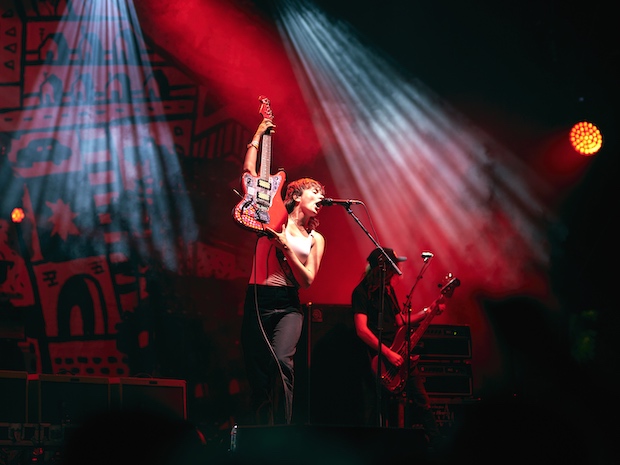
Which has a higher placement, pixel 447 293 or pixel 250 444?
pixel 250 444

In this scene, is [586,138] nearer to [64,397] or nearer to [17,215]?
[64,397]

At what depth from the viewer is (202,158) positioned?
294 inches

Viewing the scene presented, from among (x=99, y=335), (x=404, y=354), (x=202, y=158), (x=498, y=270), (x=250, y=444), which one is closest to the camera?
(x=250, y=444)

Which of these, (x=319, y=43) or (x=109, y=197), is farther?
(x=319, y=43)

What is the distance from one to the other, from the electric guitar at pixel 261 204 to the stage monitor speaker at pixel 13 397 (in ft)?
6.92

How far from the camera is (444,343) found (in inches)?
251

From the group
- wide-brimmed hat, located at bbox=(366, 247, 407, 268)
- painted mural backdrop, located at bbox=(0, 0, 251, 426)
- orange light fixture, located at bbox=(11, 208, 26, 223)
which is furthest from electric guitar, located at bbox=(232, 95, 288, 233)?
orange light fixture, located at bbox=(11, 208, 26, 223)

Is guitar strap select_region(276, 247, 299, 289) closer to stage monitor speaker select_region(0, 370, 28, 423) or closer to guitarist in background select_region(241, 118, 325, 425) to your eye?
guitarist in background select_region(241, 118, 325, 425)

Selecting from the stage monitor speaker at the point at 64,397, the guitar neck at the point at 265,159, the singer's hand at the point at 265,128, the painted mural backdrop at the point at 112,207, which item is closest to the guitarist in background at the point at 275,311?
the guitar neck at the point at 265,159

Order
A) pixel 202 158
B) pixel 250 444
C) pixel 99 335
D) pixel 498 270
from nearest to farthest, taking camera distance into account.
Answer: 1. pixel 250 444
2. pixel 99 335
3. pixel 202 158
4. pixel 498 270

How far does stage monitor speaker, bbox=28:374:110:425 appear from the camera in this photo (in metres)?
5.32

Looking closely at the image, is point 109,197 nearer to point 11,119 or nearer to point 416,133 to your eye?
point 11,119

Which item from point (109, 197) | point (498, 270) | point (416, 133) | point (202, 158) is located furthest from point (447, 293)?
point (109, 197)

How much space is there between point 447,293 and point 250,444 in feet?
11.1
